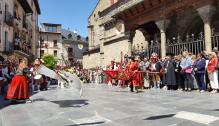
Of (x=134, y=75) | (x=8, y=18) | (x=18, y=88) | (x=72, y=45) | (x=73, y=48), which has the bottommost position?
(x=18, y=88)

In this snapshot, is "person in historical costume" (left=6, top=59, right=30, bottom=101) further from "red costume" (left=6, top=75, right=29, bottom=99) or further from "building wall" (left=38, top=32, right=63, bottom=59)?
"building wall" (left=38, top=32, right=63, bottom=59)

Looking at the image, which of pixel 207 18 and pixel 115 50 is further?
pixel 115 50

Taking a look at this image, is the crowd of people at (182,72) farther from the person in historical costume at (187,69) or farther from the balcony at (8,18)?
the balcony at (8,18)

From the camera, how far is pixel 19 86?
11.7 meters

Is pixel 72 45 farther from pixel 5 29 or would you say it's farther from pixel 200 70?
pixel 200 70

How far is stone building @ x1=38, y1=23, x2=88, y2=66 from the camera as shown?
81.9 metres

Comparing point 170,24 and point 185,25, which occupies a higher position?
point 170,24

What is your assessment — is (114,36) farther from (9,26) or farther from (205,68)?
(205,68)

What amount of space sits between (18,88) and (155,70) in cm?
754

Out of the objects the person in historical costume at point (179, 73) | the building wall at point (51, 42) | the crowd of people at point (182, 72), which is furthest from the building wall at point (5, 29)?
the building wall at point (51, 42)

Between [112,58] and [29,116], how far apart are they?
84.1 ft

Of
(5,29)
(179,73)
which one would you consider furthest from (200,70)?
(5,29)

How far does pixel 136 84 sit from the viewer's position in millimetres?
14539

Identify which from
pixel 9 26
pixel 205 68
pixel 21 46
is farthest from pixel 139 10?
pixel 21 46
